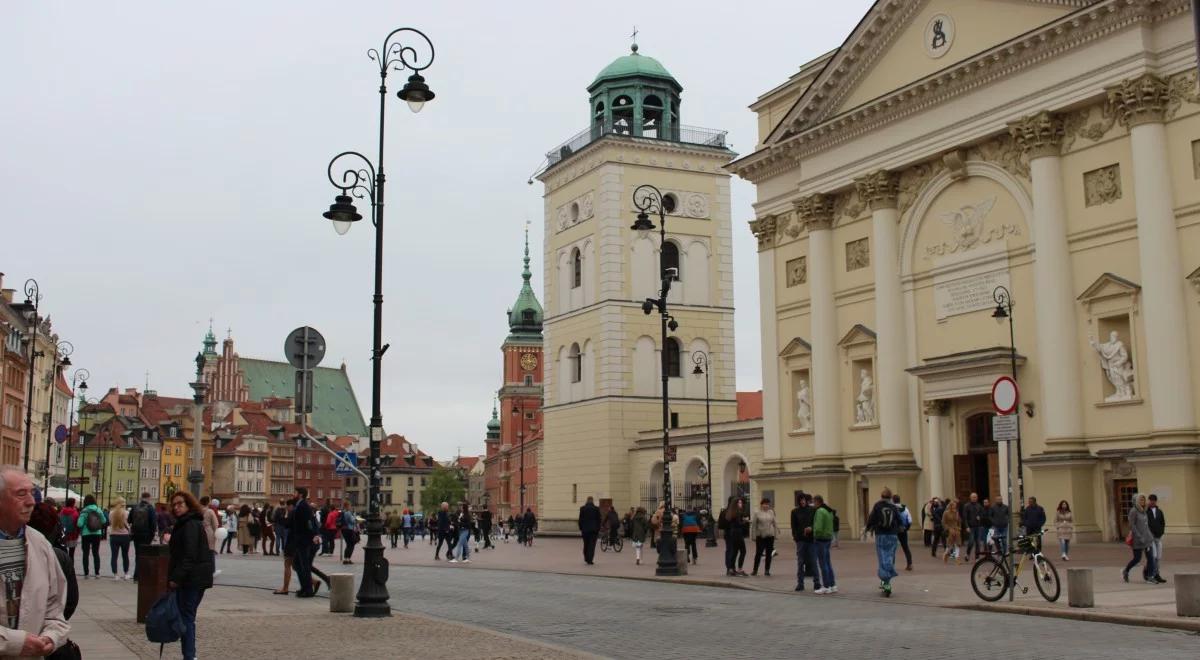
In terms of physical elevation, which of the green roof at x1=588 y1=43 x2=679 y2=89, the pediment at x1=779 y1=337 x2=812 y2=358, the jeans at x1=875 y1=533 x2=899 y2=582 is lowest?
the jeans at x1=875 y1=533 x2=899 y2=582

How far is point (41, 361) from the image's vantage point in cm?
9150

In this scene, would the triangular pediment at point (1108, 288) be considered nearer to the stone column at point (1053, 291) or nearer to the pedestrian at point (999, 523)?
the stone column at point (1053, 291)

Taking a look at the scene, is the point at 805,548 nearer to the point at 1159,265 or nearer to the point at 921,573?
the point at 921,573

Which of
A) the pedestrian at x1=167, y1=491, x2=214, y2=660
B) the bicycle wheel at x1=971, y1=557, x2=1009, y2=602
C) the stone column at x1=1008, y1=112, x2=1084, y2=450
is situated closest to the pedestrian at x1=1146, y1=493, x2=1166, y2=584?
the bicycle wheel at x1=971, y1=557, x2=1009, y2=602

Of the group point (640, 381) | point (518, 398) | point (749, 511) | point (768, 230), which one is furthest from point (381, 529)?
point (518, 398)

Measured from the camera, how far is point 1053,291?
32344 millimetres

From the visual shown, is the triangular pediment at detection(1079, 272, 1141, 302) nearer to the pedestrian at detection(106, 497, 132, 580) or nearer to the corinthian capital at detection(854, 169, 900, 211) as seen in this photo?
the corinthian capital at detection(854, 169, 900, 211)

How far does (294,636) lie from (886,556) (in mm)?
9898

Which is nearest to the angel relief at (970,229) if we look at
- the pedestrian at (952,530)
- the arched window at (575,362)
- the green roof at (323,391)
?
the pedestrian at (952,530)

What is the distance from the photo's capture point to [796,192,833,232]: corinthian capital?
1608 inches

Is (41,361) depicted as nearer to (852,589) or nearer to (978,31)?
(978,31)

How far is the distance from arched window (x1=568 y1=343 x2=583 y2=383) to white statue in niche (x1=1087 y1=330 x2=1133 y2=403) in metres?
39.0

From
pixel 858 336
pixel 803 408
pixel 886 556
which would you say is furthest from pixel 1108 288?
pixel 886 556

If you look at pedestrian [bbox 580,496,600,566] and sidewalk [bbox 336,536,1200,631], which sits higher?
pedestrian [bbox 580,496,600,566]
